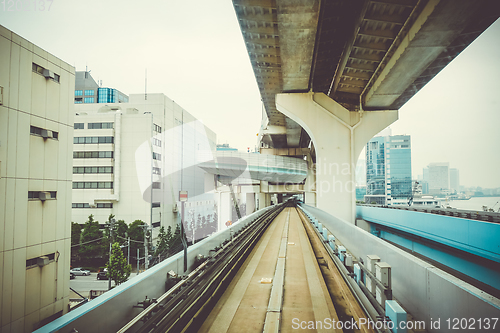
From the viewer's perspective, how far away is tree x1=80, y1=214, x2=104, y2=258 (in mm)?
27656

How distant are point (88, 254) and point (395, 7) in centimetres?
3313

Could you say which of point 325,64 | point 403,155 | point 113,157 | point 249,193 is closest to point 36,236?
point 325,64

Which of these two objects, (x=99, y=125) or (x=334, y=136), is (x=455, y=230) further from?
(x=99, y=125)

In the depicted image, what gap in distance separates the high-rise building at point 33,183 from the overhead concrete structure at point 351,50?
7.33m

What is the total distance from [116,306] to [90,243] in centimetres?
3021

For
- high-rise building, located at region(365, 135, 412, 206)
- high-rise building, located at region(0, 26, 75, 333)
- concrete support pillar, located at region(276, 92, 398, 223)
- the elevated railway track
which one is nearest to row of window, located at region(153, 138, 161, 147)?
concrete support pillar, located at region(276, 92, 398, 223)

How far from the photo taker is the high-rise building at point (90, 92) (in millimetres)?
65938

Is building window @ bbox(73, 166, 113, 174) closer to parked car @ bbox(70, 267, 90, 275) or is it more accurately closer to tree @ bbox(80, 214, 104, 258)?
tree @ bbox(80, 214, 104, 258)

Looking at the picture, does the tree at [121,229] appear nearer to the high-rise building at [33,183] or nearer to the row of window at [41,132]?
the high-rise building at [33,183]

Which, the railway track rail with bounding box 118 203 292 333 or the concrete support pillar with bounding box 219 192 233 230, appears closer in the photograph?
the railway track rail with bounding box 118 203 292 333

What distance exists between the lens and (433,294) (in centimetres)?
301

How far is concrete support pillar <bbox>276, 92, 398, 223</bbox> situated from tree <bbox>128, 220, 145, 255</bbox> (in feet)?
76.7

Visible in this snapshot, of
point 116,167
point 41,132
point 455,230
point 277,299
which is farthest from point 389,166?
point 41,132

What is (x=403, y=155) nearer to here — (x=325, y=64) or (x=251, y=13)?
(x=325, y=64)
